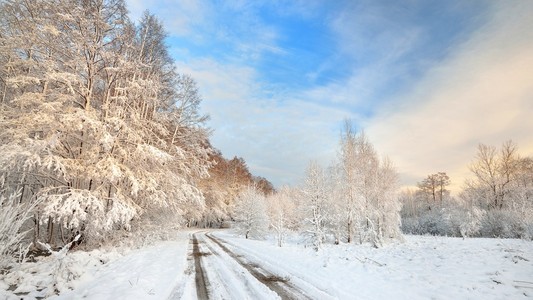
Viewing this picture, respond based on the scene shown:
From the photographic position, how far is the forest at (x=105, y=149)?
1056 centimetres

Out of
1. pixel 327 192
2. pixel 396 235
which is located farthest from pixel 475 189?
pixel 327 192

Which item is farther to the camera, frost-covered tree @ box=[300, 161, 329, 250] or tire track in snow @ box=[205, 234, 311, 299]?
frost-covered tree @ box=[300, 161, 329, 250]

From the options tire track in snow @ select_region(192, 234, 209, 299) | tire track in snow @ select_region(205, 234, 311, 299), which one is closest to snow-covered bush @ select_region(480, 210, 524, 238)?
tire track in snow @ select_region(205, 234, 311, 299)

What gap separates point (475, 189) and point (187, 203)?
34.9 m

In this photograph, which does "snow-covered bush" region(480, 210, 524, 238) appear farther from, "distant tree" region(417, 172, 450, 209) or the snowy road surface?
"distant tree" region(417, 172, 450, 209)

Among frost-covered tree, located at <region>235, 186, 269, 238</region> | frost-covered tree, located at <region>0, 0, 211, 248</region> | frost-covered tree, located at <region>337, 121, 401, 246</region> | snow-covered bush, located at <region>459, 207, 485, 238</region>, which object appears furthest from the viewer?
frost-covered tree, located at <region>235, 186, 269, 238</region>

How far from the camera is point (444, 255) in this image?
12305mm

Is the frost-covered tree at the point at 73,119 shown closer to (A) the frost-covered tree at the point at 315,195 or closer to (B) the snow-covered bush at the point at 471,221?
(A) the frost-covered tree at the point at 315,195

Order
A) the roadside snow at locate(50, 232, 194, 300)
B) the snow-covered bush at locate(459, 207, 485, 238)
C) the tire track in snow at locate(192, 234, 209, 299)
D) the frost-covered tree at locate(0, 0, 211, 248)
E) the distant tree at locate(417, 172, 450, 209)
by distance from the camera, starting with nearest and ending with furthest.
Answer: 1. the roadside snow at locate(50, 232, 194, 300)
2. the tire track in snow at locate(192, 234, 209, 299)
3. the frost-covered tree at locate(0, 0, 211, 248)
4. the snow-covered bush at locate(459, 207, 485, 238)
5. the distant tree at locate(417, 172, 450, 209)

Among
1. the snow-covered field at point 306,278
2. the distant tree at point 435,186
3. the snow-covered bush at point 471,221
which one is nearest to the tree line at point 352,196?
the snow-covered bush at point 471,221

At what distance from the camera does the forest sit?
34.7ft

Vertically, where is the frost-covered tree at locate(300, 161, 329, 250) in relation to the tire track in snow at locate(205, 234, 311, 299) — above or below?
above

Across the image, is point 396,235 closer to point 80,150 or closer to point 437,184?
point 80,150

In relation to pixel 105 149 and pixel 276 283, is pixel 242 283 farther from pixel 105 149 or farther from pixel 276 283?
pixel 105 149
